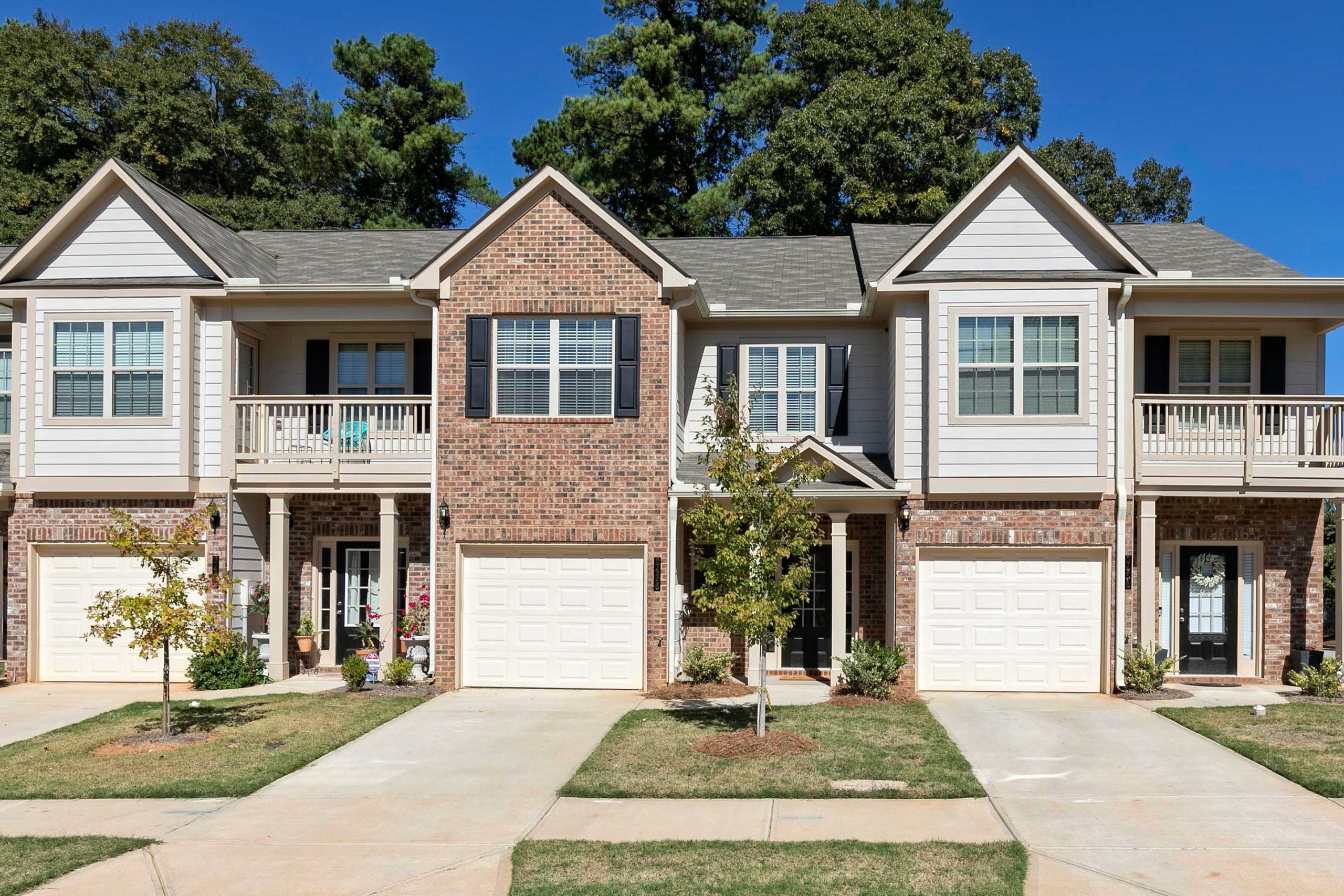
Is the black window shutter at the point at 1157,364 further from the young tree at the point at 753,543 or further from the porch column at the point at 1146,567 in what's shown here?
the young tree at the point at 753,543

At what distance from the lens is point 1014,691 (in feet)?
52.1

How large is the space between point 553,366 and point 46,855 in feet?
30.6

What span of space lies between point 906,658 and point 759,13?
2732 cm

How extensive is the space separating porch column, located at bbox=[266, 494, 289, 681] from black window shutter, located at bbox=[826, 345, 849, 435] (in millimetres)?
8547

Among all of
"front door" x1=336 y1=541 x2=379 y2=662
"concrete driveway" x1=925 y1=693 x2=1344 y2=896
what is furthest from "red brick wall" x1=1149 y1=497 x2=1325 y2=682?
"front door" x1=336 y1=541 x2=379 y2=662

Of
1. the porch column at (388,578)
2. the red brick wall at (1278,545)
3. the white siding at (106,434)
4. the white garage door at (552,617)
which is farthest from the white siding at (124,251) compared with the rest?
the red brick wall at (1278,545)

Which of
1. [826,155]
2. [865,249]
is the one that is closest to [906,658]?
[865,249]

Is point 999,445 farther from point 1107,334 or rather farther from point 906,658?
point 906,658

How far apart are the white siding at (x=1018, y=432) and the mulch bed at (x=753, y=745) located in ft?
16.8

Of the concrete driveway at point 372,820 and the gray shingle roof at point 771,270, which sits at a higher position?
the gray shingle roof at point 771,270

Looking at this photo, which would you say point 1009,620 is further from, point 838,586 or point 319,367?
point 319,367

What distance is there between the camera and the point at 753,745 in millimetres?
11875

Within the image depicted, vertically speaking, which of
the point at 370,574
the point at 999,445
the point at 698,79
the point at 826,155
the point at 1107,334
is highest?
the point at 698,79

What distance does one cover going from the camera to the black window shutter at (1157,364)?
17.1 metres
